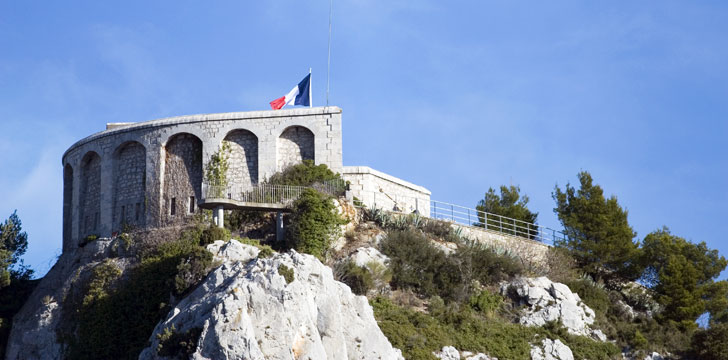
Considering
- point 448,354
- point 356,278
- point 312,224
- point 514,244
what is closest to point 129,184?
point 312,224

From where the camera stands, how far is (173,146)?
3606cm

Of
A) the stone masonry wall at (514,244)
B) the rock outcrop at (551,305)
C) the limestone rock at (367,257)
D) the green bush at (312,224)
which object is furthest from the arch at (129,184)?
the rock outcrop at (551,305)

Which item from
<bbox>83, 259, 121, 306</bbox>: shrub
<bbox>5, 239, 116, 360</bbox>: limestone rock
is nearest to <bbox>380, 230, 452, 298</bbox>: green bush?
<bbox>83, 259, 121, 306</bbox>: shrub

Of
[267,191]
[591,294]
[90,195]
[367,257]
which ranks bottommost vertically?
[591,294]

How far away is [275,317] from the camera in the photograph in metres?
21.1

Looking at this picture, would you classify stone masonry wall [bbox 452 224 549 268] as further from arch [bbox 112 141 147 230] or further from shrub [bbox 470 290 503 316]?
arch [bbox 112 141 147 230]

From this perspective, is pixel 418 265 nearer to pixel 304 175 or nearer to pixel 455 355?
pixel 455 355

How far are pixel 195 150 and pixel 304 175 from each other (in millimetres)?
5125

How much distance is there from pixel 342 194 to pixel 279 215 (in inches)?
136

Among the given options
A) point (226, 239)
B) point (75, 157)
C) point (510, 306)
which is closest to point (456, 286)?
point (510, 306)

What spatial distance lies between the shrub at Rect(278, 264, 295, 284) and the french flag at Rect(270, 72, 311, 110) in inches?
583

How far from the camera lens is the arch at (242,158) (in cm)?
3488

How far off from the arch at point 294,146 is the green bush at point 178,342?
13793 mm

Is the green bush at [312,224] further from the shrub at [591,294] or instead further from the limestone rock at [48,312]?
the shrub at [591,294]
